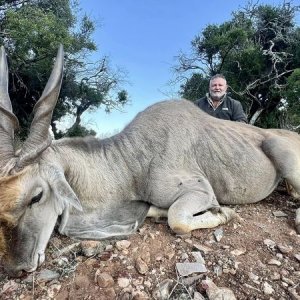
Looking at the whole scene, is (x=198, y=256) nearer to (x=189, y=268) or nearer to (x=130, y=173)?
(x=189, y=268)

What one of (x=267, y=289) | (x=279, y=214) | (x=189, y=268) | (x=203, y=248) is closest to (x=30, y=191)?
(x=189, y=268)

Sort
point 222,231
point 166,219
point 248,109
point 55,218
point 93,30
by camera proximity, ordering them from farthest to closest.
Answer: point 93,30 → point 248,109 → point 166,219 → point 222,231 → point 55,218

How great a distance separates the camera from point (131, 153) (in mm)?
4215

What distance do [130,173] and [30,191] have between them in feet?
3.95

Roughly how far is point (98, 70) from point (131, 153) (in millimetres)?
21941

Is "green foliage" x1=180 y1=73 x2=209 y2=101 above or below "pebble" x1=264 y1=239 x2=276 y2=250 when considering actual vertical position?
below

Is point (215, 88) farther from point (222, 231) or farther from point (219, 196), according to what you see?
point (222, 231)

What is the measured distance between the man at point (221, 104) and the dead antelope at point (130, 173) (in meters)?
2.01

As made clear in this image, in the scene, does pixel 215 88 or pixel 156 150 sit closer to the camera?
pixel 156 150

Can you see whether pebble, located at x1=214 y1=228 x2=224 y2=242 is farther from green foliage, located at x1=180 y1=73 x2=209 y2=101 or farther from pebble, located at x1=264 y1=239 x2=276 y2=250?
green foliage, located at x1=180 y1=73 x2=209 y2=101

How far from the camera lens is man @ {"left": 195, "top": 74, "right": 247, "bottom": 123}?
6828 millimetres

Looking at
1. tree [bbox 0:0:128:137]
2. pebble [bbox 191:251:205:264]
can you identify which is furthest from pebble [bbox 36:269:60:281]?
tree [bbox 0:0:128:137]

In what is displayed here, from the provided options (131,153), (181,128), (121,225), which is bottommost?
(121,225)

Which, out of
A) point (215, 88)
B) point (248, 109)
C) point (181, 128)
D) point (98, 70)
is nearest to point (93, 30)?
point (98, 70)
